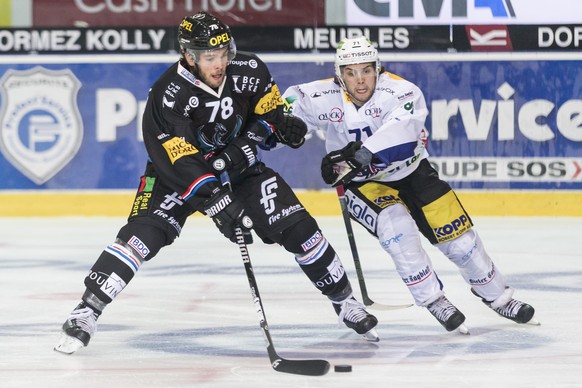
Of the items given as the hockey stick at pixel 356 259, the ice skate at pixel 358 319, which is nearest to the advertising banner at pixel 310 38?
the hockey stick at pixel 356 259

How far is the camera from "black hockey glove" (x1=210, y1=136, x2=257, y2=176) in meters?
4.52

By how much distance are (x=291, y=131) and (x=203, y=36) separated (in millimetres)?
600

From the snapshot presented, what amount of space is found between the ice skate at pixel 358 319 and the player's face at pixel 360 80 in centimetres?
76

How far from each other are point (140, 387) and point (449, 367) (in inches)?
38.9

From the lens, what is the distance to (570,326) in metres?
4.95

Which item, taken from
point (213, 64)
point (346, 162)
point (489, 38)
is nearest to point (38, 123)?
point (489, 38)

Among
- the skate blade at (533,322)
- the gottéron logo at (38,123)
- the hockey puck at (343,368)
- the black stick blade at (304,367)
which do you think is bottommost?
the skate blade at (533,322)

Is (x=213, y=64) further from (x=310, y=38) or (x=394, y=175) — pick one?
(x=310, y=38)

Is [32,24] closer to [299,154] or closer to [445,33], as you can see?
[299,154]

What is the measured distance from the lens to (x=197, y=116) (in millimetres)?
4574

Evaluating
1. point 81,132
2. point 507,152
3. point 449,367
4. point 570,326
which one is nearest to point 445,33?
point 507,152

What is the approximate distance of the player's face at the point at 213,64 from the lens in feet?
14.7

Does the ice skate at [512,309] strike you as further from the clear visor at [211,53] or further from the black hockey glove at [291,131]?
the clear visor at [211,53]

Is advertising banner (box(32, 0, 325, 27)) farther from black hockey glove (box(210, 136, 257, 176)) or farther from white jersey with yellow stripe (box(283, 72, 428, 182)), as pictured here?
black hockey glove (box(210, 136, 257, 176))
